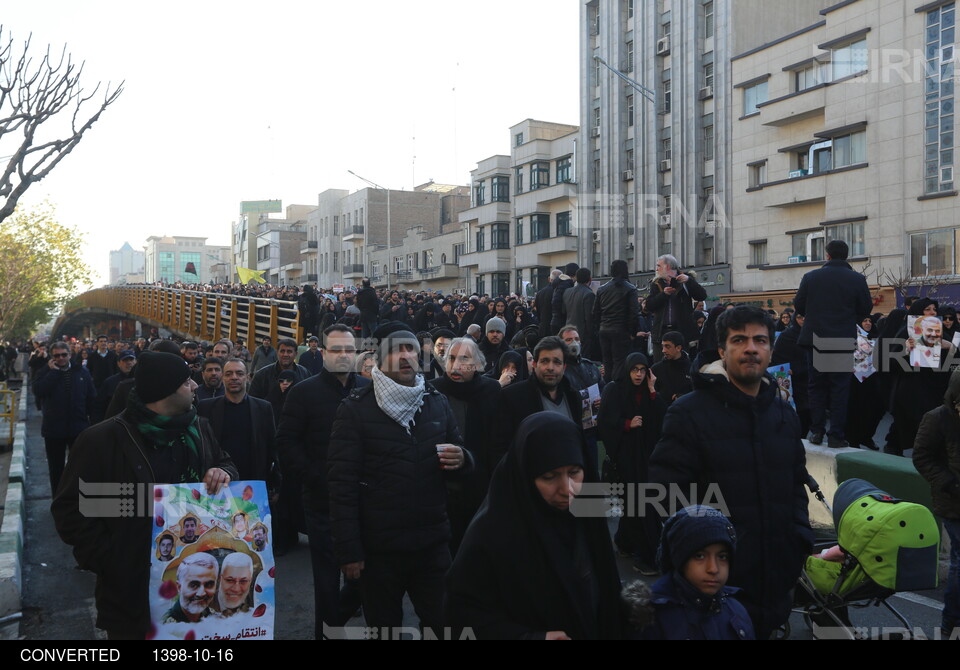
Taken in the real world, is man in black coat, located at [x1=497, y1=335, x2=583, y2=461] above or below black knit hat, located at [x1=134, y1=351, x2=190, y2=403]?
below

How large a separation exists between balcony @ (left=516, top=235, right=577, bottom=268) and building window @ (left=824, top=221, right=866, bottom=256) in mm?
19736

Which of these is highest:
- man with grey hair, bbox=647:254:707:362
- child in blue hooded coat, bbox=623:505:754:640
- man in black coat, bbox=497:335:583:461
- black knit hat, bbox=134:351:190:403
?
man with grey hair, bbox=647:254:707:362

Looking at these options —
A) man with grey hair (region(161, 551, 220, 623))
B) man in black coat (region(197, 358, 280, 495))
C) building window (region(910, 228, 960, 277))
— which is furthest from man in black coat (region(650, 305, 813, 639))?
building window (region(910, 228, 960, 277))

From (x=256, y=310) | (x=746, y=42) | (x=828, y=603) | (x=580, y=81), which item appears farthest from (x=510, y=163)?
(x=828, y=603)

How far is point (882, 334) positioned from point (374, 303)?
1256cm

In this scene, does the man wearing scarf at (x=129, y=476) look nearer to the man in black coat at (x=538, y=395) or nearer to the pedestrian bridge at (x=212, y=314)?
the man in black coat at (x=538, y=395)

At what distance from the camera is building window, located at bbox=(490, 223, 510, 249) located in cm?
5741

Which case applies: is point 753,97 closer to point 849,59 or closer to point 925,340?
point 849,59

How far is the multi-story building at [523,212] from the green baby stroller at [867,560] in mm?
45005

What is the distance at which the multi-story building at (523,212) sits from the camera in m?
50.3

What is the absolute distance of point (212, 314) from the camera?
2628cm

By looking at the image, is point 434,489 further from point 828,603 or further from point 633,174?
point 633,174

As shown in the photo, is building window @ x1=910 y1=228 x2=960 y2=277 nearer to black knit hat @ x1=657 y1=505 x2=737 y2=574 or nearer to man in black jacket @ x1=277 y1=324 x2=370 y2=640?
man in black jacket @ x1=277 y1=324 x2=370 y2=640

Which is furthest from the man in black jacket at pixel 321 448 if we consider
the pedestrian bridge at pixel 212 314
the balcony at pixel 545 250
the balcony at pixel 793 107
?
the balcony at pixel 545 250
